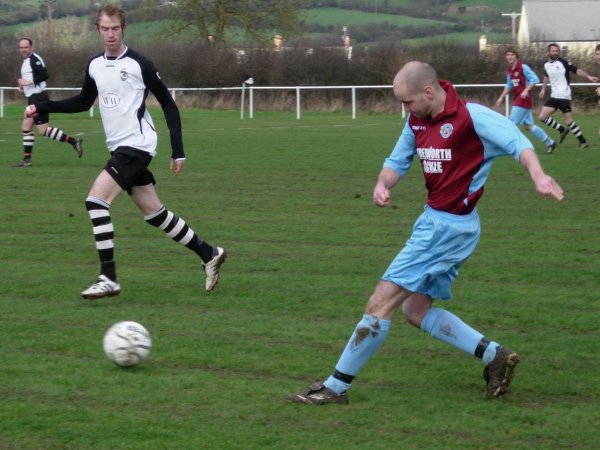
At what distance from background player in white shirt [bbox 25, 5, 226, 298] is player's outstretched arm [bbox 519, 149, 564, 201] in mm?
3648

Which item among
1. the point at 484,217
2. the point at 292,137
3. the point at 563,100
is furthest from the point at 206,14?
the point at 484,217

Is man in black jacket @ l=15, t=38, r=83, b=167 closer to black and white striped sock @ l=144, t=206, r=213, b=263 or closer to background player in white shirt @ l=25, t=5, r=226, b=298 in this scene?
background player in white shirt @ l=25, t=5, r=226, b=298

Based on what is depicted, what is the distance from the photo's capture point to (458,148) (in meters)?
5.50

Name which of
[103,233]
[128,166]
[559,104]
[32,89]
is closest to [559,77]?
[559,104]

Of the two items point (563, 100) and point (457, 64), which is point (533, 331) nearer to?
point (563, 100)

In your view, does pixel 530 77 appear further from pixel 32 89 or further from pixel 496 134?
pixel 496 134

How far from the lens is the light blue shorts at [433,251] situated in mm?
5445

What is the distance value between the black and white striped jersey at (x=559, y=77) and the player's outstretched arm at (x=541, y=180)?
712 inches

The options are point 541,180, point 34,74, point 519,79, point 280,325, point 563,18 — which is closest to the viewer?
point 541,180

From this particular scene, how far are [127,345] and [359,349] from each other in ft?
4.47

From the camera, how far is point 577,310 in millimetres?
7680

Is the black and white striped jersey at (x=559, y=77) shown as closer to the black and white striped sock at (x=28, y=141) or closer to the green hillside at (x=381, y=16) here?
the black and white striped sock at (x=28, y=141)

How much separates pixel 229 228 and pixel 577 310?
4.66 m

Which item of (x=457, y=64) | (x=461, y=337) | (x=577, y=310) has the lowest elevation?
(x=457, y=64)
